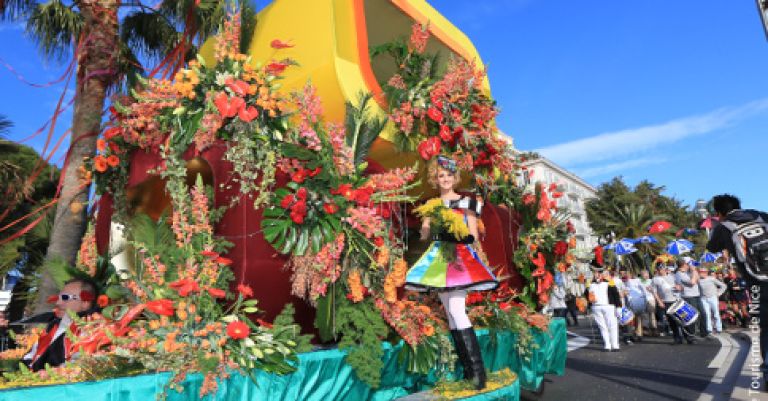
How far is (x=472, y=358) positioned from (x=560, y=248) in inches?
97.4

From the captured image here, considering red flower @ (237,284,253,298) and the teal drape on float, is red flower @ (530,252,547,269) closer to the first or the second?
the teal drape on float

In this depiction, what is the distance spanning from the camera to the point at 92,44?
7.10m

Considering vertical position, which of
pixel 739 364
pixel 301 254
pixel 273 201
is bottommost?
pixel 739 364

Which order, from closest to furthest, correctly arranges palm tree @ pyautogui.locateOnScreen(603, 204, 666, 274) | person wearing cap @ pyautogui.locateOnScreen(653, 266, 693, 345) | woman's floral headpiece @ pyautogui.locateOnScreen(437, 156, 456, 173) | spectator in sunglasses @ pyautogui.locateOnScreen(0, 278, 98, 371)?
spectator in sunglasses @ pyautogui.locateOnScreen(0, 278, 98, 371), woman's floral headpiece @ pyautogui.locateOnScreen(437, 156, 456, 173), person wearing cap @ pyautogui.locateOnScreen(653, 266, 693, 345), palm tree @ pyautogui.locateOnScreen(603, 204, 666, 274)

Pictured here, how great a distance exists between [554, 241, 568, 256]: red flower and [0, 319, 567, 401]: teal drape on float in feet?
3.77

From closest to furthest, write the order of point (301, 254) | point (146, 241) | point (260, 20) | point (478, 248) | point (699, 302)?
point (301, 254) → point (146, 241) → point (478, 248) → point (260, 20) → point (699, 302)

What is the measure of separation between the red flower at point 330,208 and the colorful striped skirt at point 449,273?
30.5 inches

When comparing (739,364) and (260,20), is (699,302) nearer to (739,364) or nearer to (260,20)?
(739,364)

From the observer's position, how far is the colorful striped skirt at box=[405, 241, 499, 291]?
3611 millimetres

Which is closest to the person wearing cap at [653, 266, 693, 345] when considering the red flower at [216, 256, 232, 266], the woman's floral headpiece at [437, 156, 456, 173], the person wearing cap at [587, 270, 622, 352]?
the person wearing cap at [587, 270, 622, 352]

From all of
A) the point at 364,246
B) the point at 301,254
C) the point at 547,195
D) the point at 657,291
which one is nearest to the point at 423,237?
the point at 364,246

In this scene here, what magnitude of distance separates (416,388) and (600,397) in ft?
8.12

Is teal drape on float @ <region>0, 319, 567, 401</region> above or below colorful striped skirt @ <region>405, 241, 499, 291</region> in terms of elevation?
below

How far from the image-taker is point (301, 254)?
3342 mm
